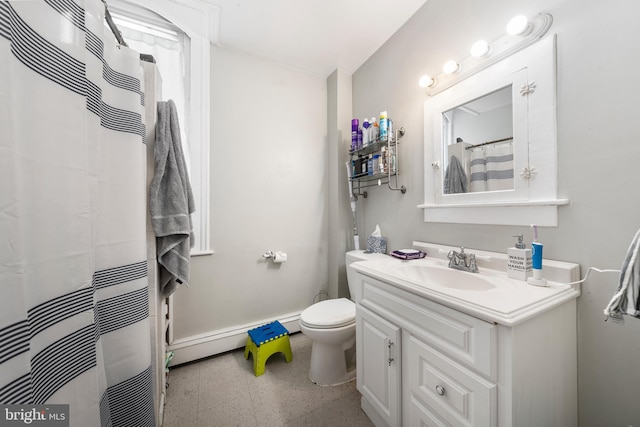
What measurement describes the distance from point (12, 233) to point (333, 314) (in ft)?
4.53

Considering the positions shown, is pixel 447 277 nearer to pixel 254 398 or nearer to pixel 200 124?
pixel 254 398

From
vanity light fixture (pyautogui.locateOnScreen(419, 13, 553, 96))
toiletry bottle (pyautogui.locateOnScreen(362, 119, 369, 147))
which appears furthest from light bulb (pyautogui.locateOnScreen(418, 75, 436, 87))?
toiletry bottle (pyautogui.locateOnScreen(362, 119, 369, 147))

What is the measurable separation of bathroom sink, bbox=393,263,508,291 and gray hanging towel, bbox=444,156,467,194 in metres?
0.44

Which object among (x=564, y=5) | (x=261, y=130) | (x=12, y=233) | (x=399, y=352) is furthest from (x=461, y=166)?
(x=12, y=233)

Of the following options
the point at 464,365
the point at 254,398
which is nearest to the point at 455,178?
the point at 464,365

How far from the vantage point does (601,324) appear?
82cm

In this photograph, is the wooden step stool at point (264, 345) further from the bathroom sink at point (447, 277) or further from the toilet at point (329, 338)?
the bathroom sink at point (447, 277)

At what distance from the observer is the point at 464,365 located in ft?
2.41

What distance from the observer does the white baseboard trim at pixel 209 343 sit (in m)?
1.62

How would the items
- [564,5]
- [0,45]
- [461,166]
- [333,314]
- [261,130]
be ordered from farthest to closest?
1. [261,130]
2. [333,314]
3. [461,166]
4. [564,5]
5. [0,45]

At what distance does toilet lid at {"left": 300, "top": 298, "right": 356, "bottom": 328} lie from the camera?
1372mm

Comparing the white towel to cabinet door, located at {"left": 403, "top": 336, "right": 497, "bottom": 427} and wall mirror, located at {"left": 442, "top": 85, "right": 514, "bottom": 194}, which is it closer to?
cabinet door, located at {"left": 403, "top": 336, "right": 497, "bottom": 427}

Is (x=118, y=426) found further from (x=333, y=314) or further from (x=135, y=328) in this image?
(x=333, y=314)

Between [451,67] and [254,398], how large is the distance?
2.19 meters
